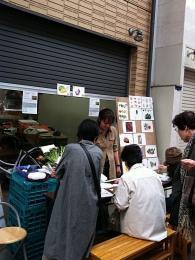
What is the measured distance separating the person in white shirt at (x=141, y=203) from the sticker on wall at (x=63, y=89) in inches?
94.1

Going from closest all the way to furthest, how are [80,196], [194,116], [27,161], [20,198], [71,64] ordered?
[80,196] → [194,116] → [20,198] → [27,161] → [71,64]

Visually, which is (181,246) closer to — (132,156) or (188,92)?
(132,156)

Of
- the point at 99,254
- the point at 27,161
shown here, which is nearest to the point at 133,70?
the point at 27,161

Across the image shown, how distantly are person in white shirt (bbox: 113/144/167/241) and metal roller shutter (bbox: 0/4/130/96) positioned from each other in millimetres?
2593

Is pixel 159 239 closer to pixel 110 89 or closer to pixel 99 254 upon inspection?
pixel 99 254

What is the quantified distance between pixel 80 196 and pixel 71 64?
3222 mm

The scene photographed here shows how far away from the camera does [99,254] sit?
100 inches

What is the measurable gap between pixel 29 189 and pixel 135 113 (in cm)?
329

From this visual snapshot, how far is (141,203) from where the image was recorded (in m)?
2.70

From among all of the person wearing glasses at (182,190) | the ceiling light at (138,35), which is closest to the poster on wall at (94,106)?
the ceiling light at (138,35)

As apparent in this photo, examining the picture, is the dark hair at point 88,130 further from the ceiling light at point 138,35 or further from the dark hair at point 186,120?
the ceiling light at point 138,35

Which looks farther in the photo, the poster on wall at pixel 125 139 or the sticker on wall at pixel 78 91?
the poster on wall at pixel 125 139

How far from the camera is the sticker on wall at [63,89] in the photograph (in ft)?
15.5

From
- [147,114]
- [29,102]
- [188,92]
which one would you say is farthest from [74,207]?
[188,92]
